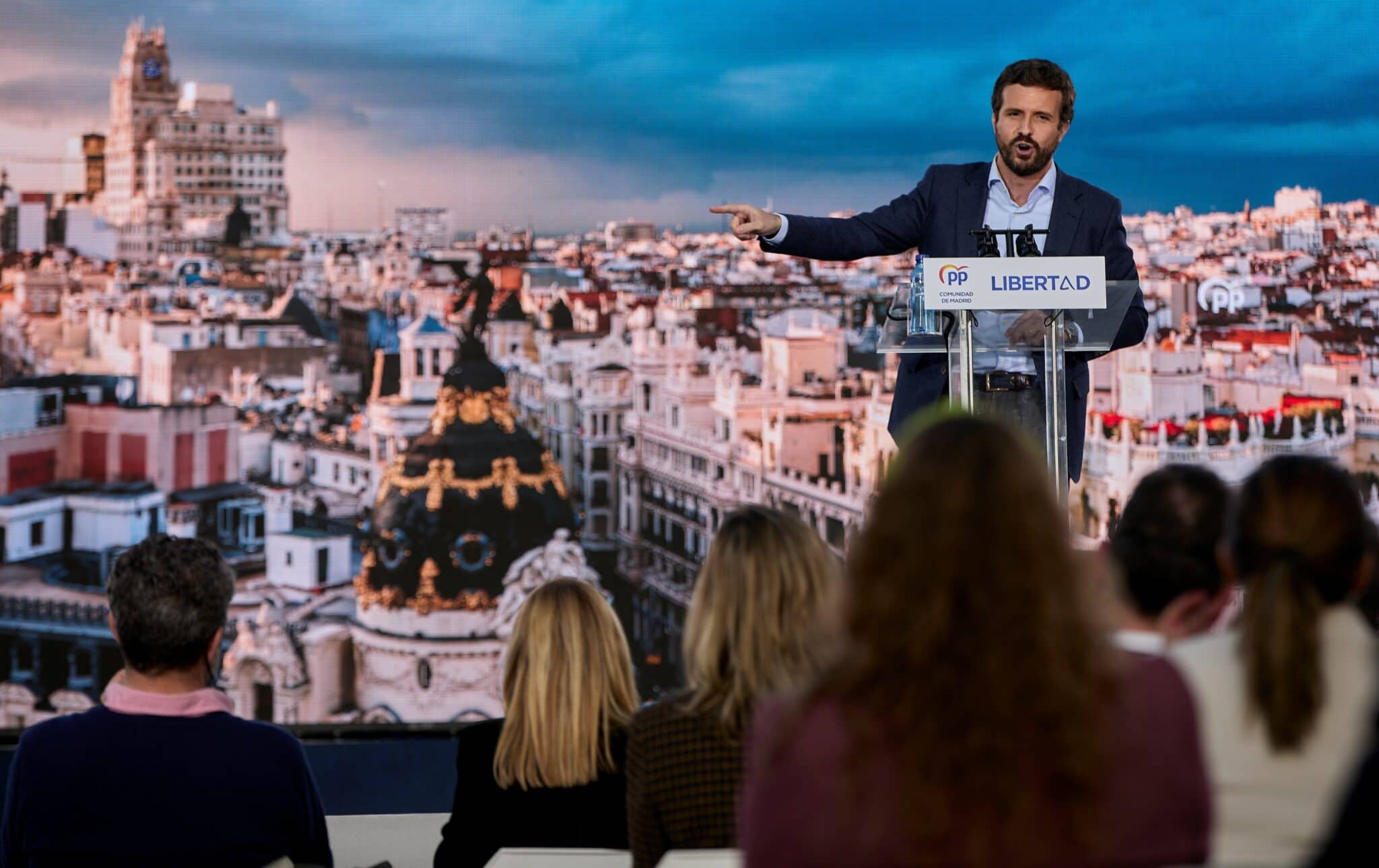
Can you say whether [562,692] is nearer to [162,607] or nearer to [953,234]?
[162,607]

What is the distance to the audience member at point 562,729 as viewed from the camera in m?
1.83

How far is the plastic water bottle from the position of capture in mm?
2162

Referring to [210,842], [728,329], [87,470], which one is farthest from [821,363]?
[210,842]

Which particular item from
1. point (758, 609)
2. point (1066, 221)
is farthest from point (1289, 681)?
point (1066, 221)

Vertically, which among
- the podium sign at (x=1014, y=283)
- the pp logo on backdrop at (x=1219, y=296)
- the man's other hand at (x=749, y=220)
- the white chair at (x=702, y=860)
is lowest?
the white chair at (x=702, y=860)

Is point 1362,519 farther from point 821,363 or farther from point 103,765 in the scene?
point 821,363

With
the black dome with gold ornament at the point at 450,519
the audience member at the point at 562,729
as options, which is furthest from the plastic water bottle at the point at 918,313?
the black dome with gold ornament at the point at 450,519

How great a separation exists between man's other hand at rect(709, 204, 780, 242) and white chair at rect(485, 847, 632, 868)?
100 cm

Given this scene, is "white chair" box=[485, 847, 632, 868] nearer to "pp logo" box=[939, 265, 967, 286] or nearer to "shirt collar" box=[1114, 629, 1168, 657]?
"shirt collar" box=[1114, 629, 1168, 657]

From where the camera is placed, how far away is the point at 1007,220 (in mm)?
2426

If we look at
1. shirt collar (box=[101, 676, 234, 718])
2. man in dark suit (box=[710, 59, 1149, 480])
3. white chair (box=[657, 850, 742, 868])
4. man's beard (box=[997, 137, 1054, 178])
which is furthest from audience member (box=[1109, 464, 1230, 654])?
shirt collar (box=[101, 676, 234, 718])

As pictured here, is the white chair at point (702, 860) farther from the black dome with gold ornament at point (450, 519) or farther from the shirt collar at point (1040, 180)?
the black dome with gold ornament at point (450, 519)

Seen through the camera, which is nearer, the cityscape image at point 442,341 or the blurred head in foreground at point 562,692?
A: the blurred head in foreground at point 562,692

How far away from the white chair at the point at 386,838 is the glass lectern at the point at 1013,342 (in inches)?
61.5
